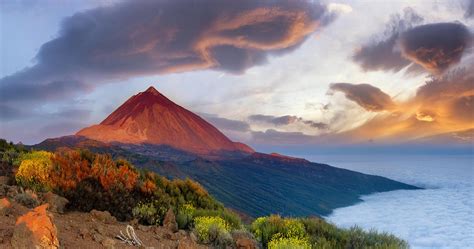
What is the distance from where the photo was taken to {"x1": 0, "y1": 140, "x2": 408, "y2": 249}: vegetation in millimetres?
9461

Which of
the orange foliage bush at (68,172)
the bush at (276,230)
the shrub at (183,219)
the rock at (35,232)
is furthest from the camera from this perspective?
the orange foliage bush at (68,172)

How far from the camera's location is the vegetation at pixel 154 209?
9.46m

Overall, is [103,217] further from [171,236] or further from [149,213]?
[171,236]

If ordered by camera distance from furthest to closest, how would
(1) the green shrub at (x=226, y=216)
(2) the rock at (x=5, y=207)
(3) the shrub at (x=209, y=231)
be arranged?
(1) the green shrub at (x=226, y=216) < (3) the shrub at (x=209, y=231) < (2) the rock at (x=5, y=207)

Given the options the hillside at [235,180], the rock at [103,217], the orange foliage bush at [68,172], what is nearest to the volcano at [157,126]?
the hillside at [235,180]

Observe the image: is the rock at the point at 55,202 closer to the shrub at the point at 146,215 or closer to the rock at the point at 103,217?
the rock at the point at 103,217

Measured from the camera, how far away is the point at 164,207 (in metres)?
11.0

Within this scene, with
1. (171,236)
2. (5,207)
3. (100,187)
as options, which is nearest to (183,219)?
(171,236)

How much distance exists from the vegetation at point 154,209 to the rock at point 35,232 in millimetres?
3989

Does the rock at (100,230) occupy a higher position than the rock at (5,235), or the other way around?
the rock at (5,235)

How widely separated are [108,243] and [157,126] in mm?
128114

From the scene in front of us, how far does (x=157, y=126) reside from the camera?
13238 centimetres

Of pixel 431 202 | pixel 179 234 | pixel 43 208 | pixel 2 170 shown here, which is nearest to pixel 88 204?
pixel 179 234

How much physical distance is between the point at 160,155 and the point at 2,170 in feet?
378
